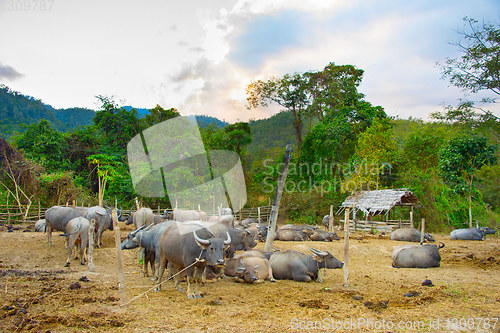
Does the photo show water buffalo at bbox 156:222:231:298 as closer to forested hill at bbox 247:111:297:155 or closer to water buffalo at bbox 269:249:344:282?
water buffalo at bbox 269:249:344:282

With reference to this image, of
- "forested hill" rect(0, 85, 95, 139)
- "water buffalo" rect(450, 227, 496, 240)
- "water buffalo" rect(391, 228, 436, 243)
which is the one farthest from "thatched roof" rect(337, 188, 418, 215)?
"forested hill" rect(0, 85, 95, 139)

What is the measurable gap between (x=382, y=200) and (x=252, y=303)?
16092mm

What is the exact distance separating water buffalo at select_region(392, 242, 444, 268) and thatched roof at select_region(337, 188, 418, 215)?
784 centimetres

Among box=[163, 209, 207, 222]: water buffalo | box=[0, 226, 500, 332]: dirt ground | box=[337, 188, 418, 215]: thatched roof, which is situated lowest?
box=[0, 226, 500, 332]: dirt ground

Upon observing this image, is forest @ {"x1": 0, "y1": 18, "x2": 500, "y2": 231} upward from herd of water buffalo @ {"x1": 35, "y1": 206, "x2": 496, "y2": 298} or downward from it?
upward

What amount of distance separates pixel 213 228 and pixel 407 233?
1312 cm

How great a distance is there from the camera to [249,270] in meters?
7.84

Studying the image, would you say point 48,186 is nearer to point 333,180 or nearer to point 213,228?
point 213,228

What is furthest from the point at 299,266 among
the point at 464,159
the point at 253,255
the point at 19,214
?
the point at 19,214

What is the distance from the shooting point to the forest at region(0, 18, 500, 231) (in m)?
19.9

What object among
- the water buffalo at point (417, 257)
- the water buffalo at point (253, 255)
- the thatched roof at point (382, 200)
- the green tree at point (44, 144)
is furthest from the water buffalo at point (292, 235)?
the green tree at point (44, 144)

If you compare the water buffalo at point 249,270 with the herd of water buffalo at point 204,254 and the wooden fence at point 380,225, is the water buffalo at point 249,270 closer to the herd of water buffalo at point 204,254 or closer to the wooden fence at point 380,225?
Answer: the herd of water buffalo at point 204,254

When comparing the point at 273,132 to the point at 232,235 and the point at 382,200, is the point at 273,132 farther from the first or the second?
the point at 232,235

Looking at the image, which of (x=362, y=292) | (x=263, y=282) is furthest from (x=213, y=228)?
(x=362, y=292)
